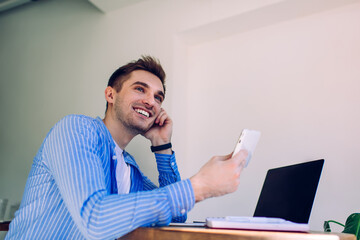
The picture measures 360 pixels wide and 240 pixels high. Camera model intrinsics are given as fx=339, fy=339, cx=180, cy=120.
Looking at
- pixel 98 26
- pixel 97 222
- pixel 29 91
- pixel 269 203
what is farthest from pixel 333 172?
pixel 29 91

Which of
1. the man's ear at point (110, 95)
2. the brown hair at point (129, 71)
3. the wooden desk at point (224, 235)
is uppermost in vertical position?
the brown hair at point (129, 71)

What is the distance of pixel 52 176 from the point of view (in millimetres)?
1113

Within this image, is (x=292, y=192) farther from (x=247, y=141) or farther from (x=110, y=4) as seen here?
(x=110, y=4)

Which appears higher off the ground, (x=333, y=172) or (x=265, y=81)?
(x=265, y=81)

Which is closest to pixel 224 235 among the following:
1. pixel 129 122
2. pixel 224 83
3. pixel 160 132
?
pixel 129 122

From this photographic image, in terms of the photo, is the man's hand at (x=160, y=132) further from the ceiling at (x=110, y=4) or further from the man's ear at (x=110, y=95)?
the ceiling at (x=110, y=4)

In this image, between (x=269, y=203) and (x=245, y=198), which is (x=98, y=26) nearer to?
(x=245, y=198)

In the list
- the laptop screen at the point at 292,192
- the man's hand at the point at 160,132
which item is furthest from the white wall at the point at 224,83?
the laptop screen at the point at 292,192

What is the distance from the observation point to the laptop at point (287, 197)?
0.81 metres

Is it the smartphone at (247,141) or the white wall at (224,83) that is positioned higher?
the white wall at (224,83)

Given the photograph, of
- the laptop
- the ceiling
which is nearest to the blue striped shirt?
the laptop

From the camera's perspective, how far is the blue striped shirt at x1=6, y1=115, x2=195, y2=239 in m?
0.83

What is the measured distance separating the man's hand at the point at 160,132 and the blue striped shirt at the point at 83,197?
0.43m

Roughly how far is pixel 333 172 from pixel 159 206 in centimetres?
122
